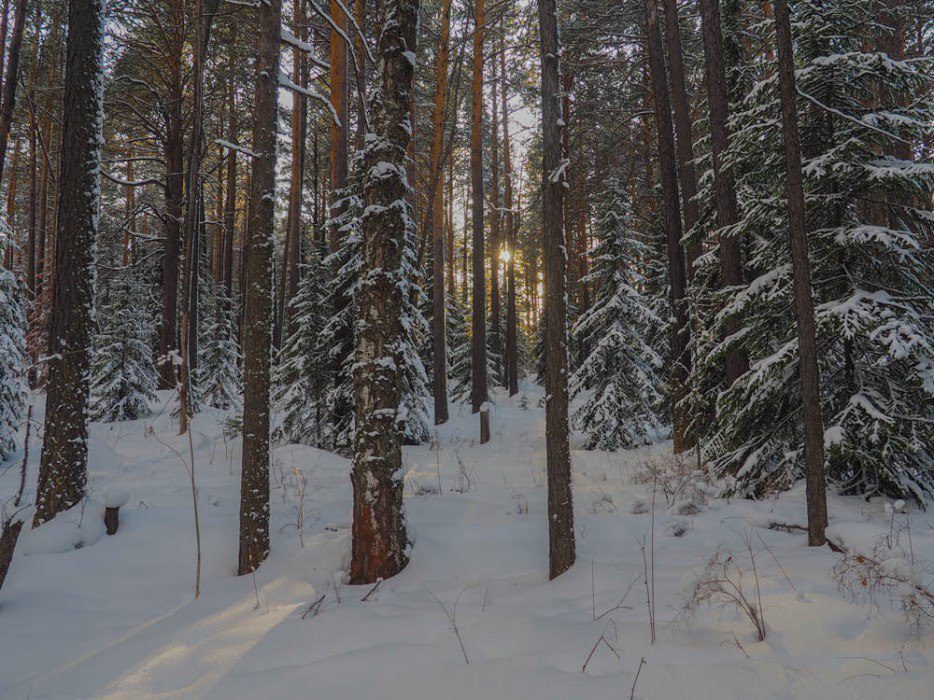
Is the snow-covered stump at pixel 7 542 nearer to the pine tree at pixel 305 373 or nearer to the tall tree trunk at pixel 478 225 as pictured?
the pine tree at pixel 305 373

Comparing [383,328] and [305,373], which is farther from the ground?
[383,328]

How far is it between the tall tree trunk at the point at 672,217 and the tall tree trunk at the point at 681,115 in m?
0.19

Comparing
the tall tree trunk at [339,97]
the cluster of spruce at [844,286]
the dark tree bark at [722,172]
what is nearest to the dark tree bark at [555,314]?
the cluster of spruce at [844,286]

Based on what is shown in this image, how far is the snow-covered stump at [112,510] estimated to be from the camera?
5.20 metres

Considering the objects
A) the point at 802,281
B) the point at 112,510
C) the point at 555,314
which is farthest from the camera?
the point at 112,510

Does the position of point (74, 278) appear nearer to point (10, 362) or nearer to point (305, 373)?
point (10, 362)

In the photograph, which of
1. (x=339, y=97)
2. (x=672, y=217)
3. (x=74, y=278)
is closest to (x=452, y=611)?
(x=74, y=278)

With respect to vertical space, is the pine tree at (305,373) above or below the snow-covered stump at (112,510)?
above

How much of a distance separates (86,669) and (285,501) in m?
3.30

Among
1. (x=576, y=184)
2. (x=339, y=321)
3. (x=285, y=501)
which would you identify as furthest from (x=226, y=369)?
(x=576, y=184)

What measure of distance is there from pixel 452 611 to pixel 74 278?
583 centimetres

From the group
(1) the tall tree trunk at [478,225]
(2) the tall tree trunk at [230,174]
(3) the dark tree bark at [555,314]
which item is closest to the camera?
(3) the dark tree bark at [555,314]

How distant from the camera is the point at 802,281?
14.5 feet

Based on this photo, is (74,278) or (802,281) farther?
(74,278)
